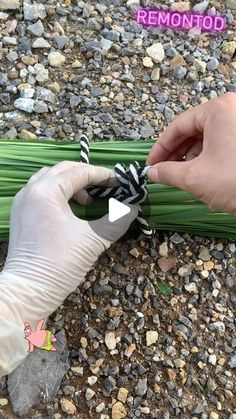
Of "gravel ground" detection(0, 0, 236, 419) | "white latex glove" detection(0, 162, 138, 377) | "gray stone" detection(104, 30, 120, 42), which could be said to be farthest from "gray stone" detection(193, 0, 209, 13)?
"white latex glove" detection(0, 162, 138, 377)

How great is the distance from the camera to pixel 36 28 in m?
2.20

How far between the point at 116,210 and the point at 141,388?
1.48 feet

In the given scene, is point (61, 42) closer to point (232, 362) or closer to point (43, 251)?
point (43, 251)

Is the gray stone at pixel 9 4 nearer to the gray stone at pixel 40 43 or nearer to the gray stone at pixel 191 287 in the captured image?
the gray stone at pixel 40 43

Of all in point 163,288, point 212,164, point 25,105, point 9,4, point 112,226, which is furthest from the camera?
point 9,4

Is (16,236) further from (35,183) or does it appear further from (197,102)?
(197,102)


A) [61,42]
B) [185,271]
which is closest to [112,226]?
[185,271]

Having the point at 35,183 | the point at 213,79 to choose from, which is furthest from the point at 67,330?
the point at 213,79

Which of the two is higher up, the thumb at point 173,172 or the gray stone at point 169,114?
the thumb at point 173,172

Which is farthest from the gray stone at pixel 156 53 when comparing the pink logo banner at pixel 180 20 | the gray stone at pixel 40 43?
the gray stone at pixel 40 43

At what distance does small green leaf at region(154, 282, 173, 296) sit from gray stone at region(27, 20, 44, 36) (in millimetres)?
945

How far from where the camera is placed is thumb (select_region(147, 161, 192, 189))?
4.51 feet

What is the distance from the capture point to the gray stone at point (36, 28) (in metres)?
2.19

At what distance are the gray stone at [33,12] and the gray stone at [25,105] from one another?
35 cm
